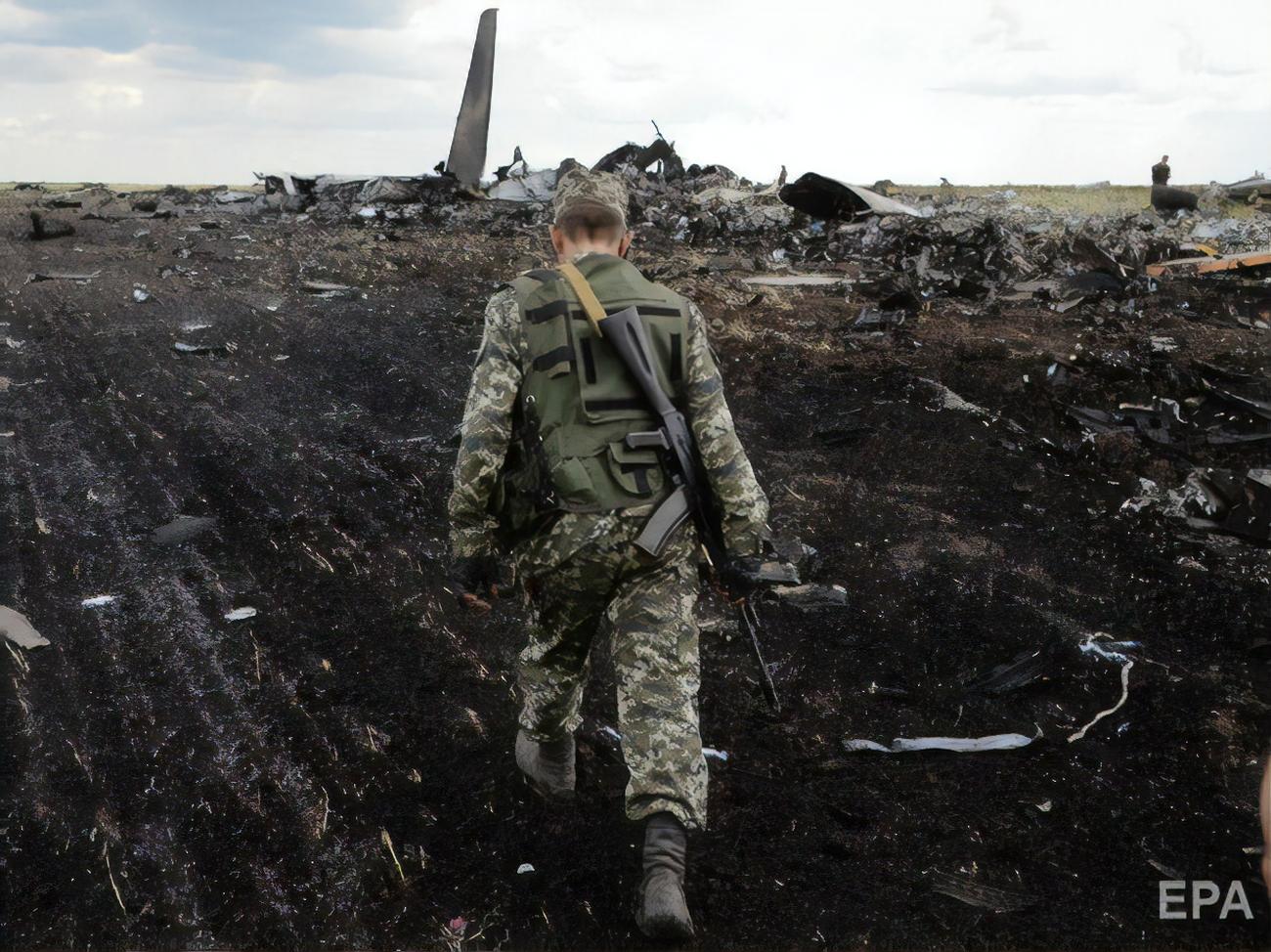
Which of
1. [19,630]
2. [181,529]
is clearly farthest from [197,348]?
[19,630]

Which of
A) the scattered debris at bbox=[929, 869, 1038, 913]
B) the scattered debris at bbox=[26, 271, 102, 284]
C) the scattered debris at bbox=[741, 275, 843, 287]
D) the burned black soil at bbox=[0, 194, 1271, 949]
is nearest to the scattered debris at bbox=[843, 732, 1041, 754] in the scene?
the burned black soil at bbox=[0, 194, 1271, 949]

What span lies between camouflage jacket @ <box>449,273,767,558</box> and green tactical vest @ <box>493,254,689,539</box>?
→ 4 cm

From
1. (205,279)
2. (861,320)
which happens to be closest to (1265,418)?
(861,320)

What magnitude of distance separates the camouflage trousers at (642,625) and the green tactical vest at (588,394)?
9cm

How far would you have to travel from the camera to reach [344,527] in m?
5.47

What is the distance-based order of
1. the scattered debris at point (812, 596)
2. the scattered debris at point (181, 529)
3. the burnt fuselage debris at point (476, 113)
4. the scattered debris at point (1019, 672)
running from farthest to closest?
the burnt fuselage debris at point (476, 113), the scattered debris at point (181, 529), the scattered debris at point (812, 596), the scattered debris at point (1019, 672)

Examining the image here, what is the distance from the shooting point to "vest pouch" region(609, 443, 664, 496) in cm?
292

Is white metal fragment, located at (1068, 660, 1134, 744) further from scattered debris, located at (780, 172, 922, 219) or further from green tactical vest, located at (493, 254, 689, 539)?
scattered debris, located at (780, 172, 922, 219)

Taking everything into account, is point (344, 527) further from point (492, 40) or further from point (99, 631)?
point (492, 40)

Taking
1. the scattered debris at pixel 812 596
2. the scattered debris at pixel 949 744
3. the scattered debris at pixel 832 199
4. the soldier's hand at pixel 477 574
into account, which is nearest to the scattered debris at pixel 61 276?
the scattered debris at pixel 832 199

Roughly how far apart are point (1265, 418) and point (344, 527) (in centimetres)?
584

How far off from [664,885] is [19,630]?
3170mm

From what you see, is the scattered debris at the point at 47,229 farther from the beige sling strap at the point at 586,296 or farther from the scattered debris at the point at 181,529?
the beige sling strap at the point at 586,296

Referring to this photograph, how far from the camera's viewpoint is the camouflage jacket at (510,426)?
2986 millimetres
